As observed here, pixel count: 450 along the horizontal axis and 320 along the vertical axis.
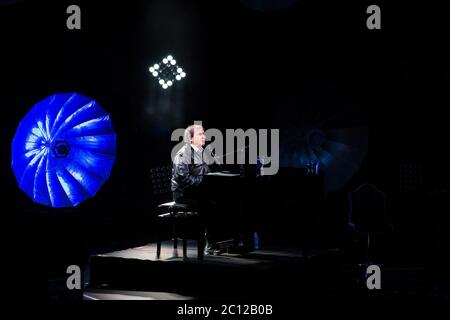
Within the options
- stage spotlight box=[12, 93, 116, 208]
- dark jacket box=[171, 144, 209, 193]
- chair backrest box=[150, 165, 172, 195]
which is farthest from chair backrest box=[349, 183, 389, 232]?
stage spotlight box=[12, 93, 116, 208]

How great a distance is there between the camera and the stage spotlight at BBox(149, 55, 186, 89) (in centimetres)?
888

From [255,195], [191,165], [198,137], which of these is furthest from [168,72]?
[255,195]

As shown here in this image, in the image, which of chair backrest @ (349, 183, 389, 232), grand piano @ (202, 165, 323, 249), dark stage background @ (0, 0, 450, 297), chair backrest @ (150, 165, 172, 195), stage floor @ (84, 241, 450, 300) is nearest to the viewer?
stage floor @ (84, 241, 450, 300)

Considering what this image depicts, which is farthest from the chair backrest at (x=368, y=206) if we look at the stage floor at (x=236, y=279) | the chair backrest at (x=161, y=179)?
the chair backrest at (x=161, y=179)

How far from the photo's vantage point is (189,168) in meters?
6.93

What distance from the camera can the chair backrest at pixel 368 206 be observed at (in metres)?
7.57

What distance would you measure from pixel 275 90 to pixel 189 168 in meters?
2.82

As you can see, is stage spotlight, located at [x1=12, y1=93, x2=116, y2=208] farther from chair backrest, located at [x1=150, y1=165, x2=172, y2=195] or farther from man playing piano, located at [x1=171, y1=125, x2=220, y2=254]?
man playing piano, located at [x1=171, y1=125, x2=220, y2=254]

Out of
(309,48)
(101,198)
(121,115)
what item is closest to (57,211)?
(101,198)

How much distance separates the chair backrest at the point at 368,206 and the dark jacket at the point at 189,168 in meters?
1.96

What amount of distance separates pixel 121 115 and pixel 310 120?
8.58 ft

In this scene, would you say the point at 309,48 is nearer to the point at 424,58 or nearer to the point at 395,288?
the point at 424,58

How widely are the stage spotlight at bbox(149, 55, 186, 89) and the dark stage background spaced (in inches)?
4.7

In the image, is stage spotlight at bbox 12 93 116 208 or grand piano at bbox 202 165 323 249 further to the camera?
stage spotlight at bbox 12 93 116 208
